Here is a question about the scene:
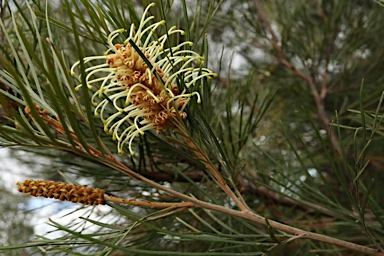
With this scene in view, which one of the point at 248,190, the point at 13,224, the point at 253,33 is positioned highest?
the point at 253,33

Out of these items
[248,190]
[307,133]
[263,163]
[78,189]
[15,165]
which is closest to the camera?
[78,189]

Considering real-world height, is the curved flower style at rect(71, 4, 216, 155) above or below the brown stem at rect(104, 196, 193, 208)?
above

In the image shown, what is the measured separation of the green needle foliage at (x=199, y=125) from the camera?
0.97ft

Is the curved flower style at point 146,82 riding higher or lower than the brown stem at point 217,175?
higher

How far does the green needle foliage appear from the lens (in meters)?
0.30

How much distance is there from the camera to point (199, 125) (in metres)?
0.33

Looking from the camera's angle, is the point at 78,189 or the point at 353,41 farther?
the point at 353,41

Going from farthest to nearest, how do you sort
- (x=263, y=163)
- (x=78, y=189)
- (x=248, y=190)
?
(x=263, y=163)
(x=248, y=190)
(x=78, y=189)

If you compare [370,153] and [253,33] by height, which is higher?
[253,33]

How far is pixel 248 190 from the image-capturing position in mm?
600

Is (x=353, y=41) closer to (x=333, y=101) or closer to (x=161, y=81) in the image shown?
(x=333, y=101)

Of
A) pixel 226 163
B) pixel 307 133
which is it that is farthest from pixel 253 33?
pixel 226 163

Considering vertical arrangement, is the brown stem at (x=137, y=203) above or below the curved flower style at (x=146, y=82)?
below

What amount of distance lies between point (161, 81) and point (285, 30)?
0.62 metres
